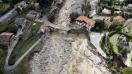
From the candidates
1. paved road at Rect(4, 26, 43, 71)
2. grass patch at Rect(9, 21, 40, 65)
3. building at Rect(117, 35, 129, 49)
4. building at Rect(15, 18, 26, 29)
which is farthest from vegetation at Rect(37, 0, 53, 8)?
building at Rect(117, 35, 129, 49)

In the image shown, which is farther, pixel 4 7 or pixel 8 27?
pixel 4 7

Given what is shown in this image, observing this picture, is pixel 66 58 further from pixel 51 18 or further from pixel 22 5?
pixel 22 5

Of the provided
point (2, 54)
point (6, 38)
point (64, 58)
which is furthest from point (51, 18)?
point (2, 54)

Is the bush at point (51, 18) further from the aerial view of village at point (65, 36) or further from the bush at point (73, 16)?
the bush at point (73, 16)

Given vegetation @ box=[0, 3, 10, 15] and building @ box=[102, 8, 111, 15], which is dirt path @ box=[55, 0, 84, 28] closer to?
building @ box=[102, 8, 111, 15]

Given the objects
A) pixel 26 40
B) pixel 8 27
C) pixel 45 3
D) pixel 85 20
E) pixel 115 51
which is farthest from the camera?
pixel 45 3

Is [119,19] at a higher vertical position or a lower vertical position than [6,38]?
higher

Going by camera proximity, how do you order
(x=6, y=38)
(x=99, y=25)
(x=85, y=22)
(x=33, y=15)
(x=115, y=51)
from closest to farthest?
(x=115, y=51) < (x=6, y=38) < (x=99, y=25) < (x=85, y=22) < (x=33, y=15)

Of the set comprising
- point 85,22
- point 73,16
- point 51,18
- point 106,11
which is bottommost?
point 51,18
